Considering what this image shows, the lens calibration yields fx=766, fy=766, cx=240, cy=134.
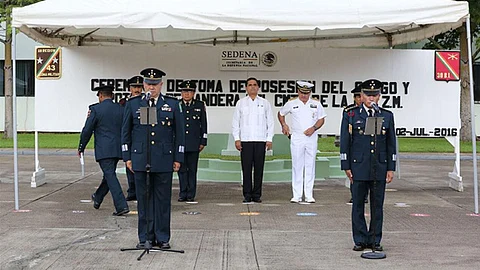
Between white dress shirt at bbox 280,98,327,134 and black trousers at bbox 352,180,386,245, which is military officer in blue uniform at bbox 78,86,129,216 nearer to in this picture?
white dress shirt at bbox 280,98,327,134

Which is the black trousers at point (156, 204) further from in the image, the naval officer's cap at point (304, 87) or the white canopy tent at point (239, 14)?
the naval officer's cap at point (304, 87)

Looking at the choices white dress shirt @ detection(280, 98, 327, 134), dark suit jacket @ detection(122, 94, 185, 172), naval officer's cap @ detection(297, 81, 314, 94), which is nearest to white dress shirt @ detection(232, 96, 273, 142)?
white dress shirt @ detection(280, 98, 327, 134)

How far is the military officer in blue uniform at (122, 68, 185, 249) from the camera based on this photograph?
8312 millimetres

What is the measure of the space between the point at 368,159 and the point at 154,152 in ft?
7.64

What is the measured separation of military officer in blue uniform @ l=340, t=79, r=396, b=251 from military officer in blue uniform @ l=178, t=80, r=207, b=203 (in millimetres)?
4361

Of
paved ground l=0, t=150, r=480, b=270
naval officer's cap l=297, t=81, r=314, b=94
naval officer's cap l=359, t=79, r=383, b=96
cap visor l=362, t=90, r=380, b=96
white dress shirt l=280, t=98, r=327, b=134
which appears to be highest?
naval officer's cap l=297, t=81, r=314, b=94

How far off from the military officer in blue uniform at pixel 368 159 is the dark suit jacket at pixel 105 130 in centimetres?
384

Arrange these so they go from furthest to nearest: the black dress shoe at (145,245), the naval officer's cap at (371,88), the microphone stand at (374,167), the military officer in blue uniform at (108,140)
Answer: the military officer in blue uniform at (108,140) → the naval officer's cap at (371,88) → the black dress shoe at (145,245) → the microphone stand at (374,167)

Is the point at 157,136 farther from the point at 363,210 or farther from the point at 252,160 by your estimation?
the point at 252,160

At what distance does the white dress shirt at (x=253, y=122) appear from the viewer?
12.1m

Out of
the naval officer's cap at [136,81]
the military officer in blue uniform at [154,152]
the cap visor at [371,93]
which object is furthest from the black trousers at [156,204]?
the naval officer's cap at [136,81]

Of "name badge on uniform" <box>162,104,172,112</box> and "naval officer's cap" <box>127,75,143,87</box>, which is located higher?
"naval officer's cap" <box>127,75,143,87</box>

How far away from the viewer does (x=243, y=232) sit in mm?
9672

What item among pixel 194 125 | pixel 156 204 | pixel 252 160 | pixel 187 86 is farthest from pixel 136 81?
pixel 156 204
